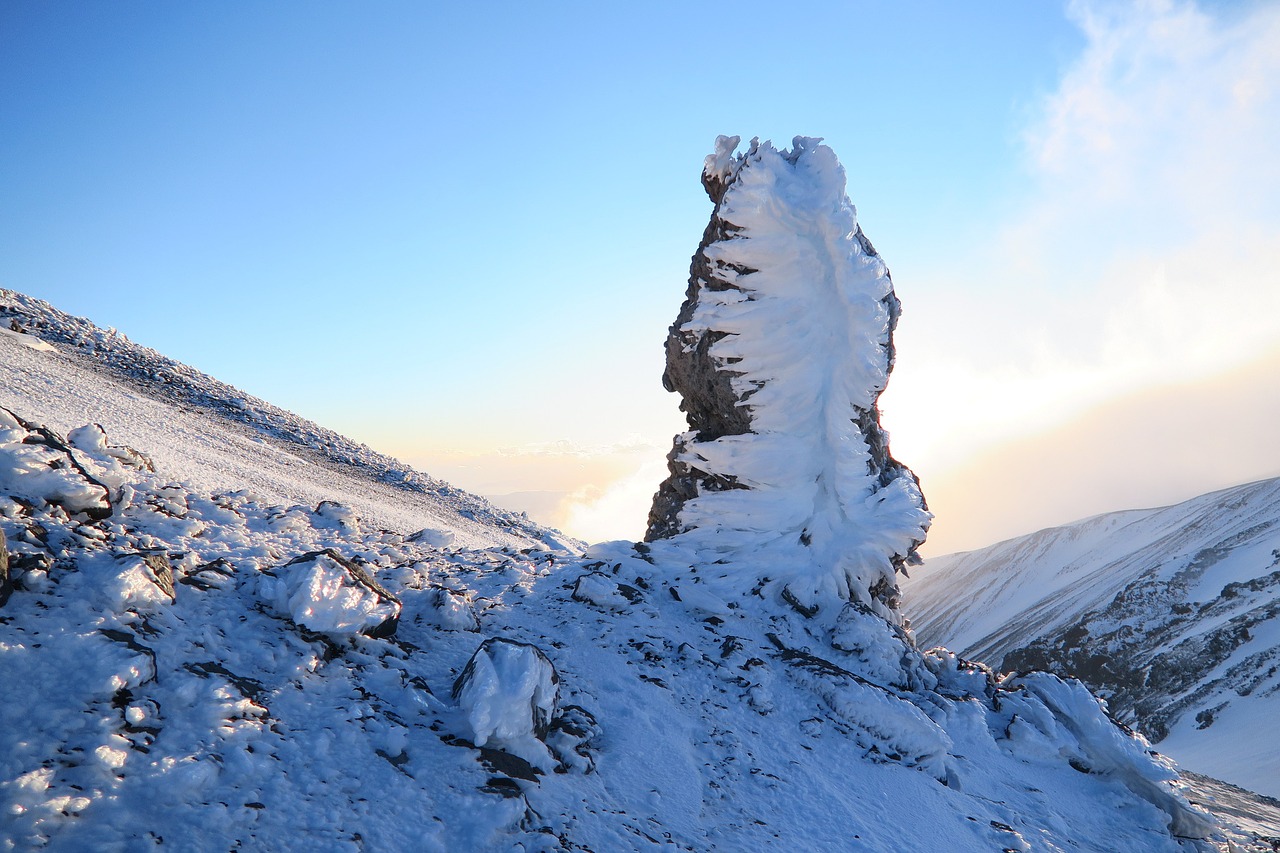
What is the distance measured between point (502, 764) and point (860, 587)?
6.68 m

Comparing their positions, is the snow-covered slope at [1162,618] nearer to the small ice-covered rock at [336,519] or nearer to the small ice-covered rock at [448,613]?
the small ice-covered rock at [448,613]

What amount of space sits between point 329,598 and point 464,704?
1477 millimetres

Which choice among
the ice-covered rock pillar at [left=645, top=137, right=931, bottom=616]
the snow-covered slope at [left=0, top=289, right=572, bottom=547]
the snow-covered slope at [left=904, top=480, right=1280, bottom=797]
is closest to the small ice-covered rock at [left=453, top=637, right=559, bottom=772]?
the ice-covered rock pillar at [left=645, top=137, right=931, bottom=616]

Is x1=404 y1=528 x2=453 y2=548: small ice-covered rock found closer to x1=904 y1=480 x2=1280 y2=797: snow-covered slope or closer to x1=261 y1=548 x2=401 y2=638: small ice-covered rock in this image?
x1=261 y1=548 x2=401 y2=638: small ice-covered rock

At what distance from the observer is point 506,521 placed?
19.0m

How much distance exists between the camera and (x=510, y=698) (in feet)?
18.1

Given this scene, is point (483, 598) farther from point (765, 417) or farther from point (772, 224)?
point (772, 224)

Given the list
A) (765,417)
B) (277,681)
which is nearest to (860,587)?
(765,417)

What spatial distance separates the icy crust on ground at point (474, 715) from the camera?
4219mm

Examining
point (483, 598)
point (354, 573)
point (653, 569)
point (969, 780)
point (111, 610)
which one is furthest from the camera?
point (653, 569)

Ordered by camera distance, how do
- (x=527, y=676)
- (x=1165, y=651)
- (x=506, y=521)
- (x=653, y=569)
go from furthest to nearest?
(x=1165, y=651), (x=506, y=521), (x=653, y=569), (x=527, y=676)

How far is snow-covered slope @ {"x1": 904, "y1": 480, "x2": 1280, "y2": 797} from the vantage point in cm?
2981

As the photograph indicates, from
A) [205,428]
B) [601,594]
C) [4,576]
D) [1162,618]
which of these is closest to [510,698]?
[601,594]

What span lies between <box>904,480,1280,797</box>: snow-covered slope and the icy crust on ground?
22819 mm
